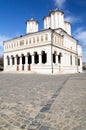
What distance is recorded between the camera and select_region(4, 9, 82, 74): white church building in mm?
38531

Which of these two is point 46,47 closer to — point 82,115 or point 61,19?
point 61,19

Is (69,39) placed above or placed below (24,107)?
above

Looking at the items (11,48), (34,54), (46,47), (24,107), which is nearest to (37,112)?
(24,107)

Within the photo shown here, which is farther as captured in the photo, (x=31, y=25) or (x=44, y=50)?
(x=31, y=25)

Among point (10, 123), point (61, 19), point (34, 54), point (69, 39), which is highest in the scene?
point (61, 19)

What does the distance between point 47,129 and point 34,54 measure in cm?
3906

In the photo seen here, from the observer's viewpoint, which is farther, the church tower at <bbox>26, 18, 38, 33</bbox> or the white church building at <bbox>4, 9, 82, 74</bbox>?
the church tower at <bbox>26, 18, 38, 33</bbox>

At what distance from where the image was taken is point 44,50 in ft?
129

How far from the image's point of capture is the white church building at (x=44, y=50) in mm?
38531

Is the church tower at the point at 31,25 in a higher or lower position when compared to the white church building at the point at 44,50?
higher

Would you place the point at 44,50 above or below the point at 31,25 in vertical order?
below

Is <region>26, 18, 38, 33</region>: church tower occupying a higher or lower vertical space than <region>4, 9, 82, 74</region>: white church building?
higher

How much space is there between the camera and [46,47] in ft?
127

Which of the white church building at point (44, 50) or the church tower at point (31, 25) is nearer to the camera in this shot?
the white church building at point (44, 50)
